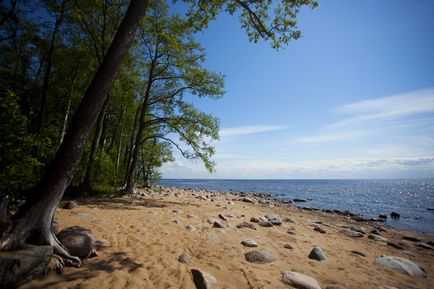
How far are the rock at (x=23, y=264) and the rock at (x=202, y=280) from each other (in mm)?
2841

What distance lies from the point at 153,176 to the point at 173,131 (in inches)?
679

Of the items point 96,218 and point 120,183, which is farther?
point 120,183

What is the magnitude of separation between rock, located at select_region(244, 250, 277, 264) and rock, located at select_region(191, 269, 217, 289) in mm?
1718

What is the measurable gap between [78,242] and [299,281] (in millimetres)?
5130

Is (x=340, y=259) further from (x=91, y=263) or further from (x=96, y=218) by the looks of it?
(x=96, y=218)

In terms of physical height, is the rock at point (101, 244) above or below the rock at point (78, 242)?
below

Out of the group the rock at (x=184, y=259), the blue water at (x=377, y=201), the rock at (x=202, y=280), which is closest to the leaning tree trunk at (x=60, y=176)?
the rock at (x=184, y=259)

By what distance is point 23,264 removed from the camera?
3.77 m

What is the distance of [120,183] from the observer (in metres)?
20.6

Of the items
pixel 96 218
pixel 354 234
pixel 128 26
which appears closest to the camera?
pixel 128 26

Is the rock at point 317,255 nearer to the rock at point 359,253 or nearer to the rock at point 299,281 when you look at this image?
the rock at point 299,281

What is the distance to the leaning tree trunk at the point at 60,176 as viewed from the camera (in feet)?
14.0

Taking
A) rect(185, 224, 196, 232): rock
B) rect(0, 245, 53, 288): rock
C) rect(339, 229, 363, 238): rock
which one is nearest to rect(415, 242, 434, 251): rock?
rect(339, 229, 363, 238): rock

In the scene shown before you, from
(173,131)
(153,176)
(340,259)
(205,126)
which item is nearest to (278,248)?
(340,259)
